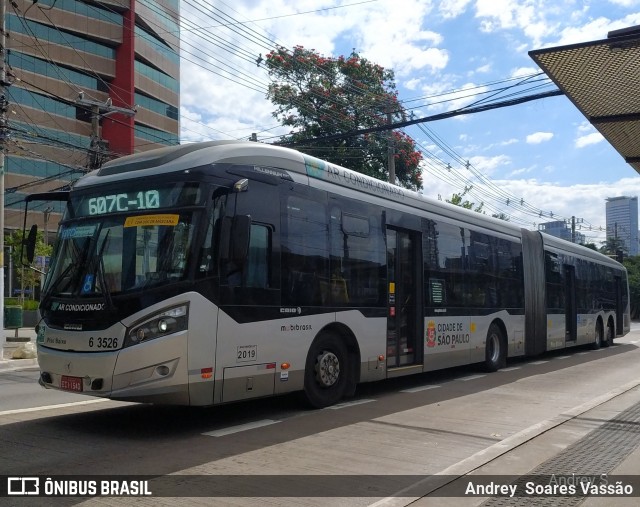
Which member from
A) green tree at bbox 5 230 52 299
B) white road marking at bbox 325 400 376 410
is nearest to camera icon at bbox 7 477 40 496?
white road marking at bbox 325 400 376 410

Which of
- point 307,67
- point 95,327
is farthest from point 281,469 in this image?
point 307,67

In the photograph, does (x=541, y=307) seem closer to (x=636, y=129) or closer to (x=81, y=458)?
(x=636, y=129)

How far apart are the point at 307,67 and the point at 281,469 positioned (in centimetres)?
2555

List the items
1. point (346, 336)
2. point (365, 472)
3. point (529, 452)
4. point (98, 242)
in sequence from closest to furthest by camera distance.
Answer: point (365, 472)
point (529, 452)
point (98, 242)
point (346, 336)

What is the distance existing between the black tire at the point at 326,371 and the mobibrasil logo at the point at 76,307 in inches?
115

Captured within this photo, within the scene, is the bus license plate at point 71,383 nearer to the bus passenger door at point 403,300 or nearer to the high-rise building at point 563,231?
the bus passenger door at point 403,300

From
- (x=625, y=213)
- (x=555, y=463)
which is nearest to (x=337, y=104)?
(x=555, y=463)

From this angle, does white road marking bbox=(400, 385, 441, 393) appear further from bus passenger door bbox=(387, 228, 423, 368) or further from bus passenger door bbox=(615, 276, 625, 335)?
bus passenger door bbox=(615, 276, 625, 335)

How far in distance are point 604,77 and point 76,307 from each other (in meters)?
6.84

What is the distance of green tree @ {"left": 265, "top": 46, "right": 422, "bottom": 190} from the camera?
93.5 ft

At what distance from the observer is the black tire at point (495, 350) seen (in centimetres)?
1402

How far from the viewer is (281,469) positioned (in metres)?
5.84

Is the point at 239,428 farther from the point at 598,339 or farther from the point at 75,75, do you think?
the point at 75,75

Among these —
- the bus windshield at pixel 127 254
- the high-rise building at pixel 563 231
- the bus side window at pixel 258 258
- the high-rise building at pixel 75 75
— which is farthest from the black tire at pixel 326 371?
the high-rise building at pixel 563 231
